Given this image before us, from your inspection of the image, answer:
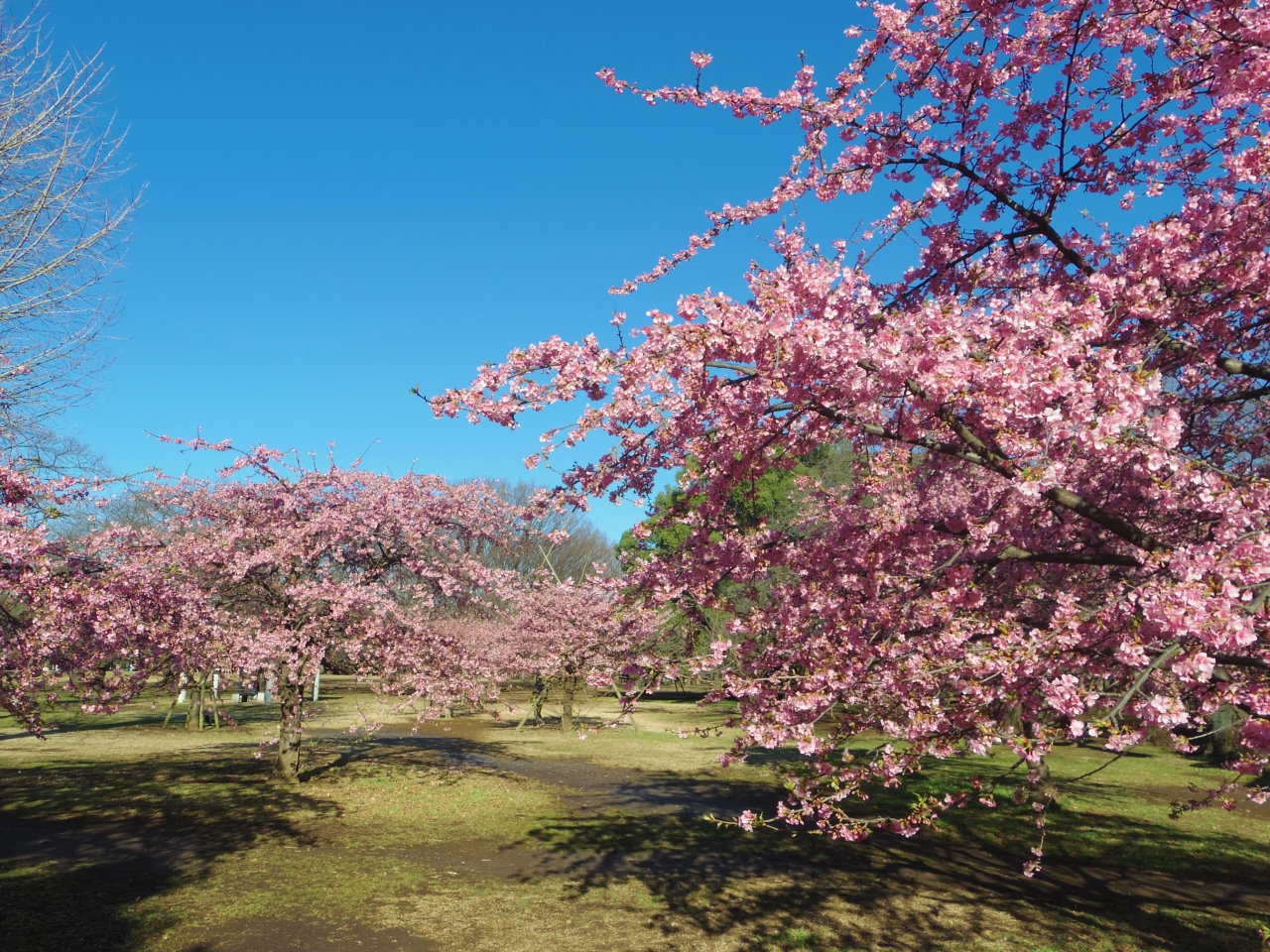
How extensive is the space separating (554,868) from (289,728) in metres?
7.32

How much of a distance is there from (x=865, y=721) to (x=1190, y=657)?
2396mm

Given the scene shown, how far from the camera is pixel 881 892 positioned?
9.23 metres

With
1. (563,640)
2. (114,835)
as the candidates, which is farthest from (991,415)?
(563,640)

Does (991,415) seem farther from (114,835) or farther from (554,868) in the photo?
(114,835)

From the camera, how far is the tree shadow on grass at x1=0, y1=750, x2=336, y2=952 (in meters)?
7.52

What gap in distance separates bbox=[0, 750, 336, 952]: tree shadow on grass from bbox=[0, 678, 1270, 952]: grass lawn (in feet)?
0.16

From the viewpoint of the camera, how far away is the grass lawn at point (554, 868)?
770cm

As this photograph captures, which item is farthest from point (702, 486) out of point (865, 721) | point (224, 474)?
point (224, 474)

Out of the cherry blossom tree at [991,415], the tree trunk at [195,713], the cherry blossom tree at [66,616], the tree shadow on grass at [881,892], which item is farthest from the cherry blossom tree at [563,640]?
the cherry blossom tree at [991,415]

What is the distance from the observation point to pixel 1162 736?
2511cm

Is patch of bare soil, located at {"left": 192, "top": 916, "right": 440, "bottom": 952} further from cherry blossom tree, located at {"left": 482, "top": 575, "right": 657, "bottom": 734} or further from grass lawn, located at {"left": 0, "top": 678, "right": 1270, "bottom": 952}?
cherry blossom tree, located at {"left": 482, "top": 575, "right": 657, "bottom": 734}

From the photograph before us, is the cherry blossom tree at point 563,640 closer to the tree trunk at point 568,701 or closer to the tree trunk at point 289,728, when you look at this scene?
the tree trunk at point 568,701

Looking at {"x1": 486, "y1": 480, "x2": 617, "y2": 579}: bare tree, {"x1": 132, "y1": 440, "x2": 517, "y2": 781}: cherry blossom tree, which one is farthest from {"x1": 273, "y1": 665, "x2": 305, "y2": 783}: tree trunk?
{"x1": 486, "y1": 480, "x2": 617, "y2": 579}: bare tree

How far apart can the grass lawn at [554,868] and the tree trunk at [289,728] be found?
0.46 meters
